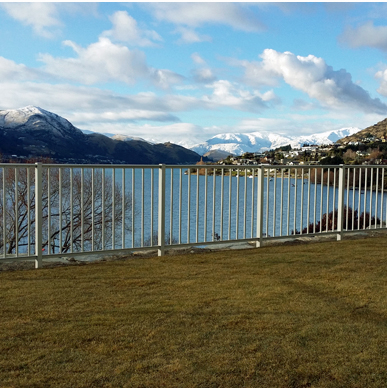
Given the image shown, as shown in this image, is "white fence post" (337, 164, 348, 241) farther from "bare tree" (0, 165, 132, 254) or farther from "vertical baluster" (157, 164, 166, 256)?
"bare tree" (0, 165, 132, 254)

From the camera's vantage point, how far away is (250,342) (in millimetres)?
2316

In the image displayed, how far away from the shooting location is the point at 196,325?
2.58 meters

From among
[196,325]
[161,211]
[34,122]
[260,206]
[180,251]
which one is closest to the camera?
[196,325]

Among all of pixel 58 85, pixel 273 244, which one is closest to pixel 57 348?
pixel 273 244

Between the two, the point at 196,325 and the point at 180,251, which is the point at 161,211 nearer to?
the point at 180,251

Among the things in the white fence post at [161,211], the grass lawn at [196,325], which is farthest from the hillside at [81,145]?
the grass lawn at [196,325]

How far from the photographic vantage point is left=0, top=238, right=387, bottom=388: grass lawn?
195 cm

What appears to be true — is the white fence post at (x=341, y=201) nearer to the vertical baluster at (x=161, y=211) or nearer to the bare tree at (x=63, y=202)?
the vertical baluster at (x=161, y=211)

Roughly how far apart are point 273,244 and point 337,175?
1804mm

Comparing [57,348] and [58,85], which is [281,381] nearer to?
[57,348]

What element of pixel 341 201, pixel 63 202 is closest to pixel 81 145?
pixel 63 202

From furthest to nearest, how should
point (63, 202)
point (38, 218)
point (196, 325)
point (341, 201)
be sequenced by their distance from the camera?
point (63, 202) → point (341, 201) → point (38, 218) → point (196, 325)

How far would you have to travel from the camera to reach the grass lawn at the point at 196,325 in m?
1.95

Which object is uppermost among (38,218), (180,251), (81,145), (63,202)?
(81,145)
